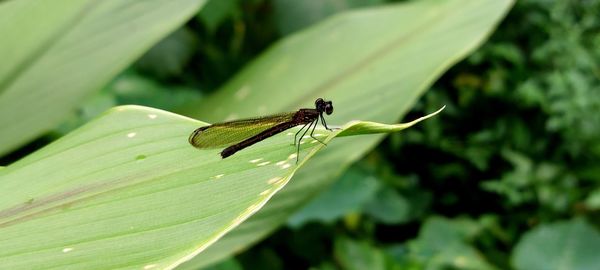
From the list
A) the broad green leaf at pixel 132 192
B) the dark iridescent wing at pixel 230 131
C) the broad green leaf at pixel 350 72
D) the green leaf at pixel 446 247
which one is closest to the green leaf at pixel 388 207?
the green leaf at pixel 446 247

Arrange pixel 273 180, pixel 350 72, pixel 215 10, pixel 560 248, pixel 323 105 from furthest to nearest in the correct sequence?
pixel 215 10 < pixel 560 248 < pixel 350 72 < pixel 323 105 < pixel 273 180

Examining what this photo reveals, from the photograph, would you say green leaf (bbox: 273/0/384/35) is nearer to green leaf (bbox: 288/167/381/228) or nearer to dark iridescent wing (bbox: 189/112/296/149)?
green leaf (bbox: 288/167/381/228)

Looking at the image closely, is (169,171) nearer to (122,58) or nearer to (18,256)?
(18,256)

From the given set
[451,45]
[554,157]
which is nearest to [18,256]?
[451,45]

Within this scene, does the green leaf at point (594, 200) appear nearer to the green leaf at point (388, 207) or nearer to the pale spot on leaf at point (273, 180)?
the green leaf at point (388, 207)

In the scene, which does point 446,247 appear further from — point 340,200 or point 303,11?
point 303,11

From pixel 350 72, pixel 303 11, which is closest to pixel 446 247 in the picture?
pixel 350 72
